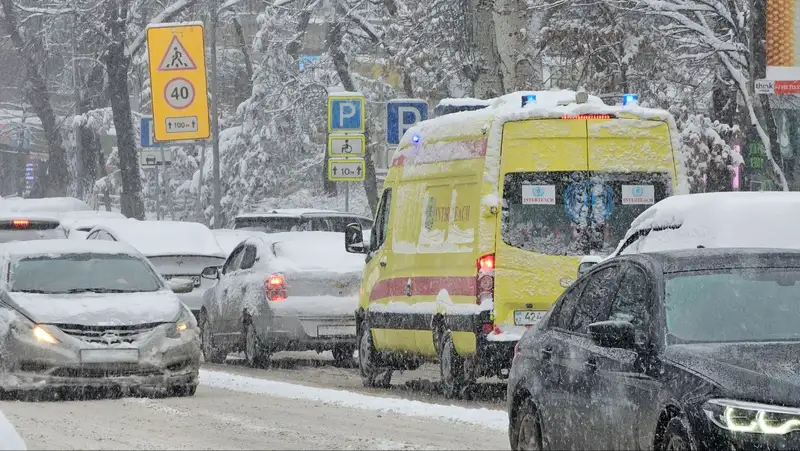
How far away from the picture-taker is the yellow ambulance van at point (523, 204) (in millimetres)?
13688

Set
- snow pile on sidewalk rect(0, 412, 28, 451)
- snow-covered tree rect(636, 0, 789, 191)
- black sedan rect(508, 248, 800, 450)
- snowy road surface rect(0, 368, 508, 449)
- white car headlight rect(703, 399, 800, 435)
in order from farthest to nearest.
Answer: snow-covered tree rect(636, 0, 789, 191), snowy road surface rect(0, 368, 508, 449), snow pile on sidewalk rect(0, 412, 28, 451), black sedan rect(508, 248, 800, 450), white car headlight rect(703, 399, 800, 435)

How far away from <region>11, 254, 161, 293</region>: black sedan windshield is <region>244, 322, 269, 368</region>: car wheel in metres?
2.87

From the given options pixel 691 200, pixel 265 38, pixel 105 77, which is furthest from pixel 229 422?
pixel 105 77

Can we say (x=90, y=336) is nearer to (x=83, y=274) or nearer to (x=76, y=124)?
(x=83, y=274)

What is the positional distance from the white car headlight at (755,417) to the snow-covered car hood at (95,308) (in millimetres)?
8330

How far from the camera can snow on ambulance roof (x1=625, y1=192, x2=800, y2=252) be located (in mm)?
11609

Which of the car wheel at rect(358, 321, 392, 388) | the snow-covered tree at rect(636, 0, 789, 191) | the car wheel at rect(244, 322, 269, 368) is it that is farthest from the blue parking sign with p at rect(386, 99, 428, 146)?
the car wheel at rect(358, 321, 392, 388)

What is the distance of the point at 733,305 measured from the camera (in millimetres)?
8125

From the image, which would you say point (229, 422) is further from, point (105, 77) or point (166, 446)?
point (105, 77)

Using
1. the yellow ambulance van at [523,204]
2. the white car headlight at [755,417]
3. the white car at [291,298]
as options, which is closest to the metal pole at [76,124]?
the white car at [291,298]

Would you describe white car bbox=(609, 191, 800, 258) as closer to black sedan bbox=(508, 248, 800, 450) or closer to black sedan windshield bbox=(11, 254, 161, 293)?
black sedan bbox=(508, 248, 800, 450)

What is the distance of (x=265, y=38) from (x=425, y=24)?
1721cm

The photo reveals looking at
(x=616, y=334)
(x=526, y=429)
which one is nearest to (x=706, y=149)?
(x=526, y=429)

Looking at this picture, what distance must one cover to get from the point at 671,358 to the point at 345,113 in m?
20.3
